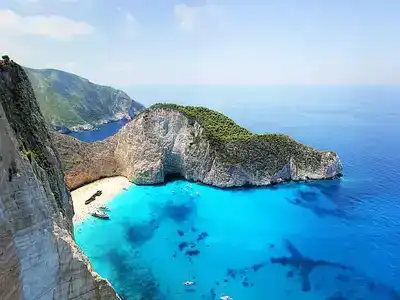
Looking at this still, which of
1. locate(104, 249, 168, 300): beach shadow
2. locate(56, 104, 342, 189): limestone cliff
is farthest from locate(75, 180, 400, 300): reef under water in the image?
locate(56, 104, 342, 189): limestone cliff

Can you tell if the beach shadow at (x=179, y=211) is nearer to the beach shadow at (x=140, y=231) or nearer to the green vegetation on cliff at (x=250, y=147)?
the beach shadow at (x=140, y=231)

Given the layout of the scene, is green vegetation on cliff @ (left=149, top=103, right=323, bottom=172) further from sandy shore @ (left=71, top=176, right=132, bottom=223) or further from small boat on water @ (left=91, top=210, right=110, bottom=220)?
small boat on water @ (left=91, top=210, right=110, bottom=220)

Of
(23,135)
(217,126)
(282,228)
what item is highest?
(23,135)

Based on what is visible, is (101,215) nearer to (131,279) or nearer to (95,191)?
(95,191)

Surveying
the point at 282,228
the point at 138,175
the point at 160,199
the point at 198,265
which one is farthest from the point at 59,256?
the point at 138,175

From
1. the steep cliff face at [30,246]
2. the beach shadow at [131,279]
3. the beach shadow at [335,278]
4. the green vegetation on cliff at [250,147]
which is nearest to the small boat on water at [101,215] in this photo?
the beach shadow at [131,279]

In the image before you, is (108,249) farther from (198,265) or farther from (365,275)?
(365,275)

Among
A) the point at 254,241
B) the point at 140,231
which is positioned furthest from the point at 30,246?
the point at 254,241
